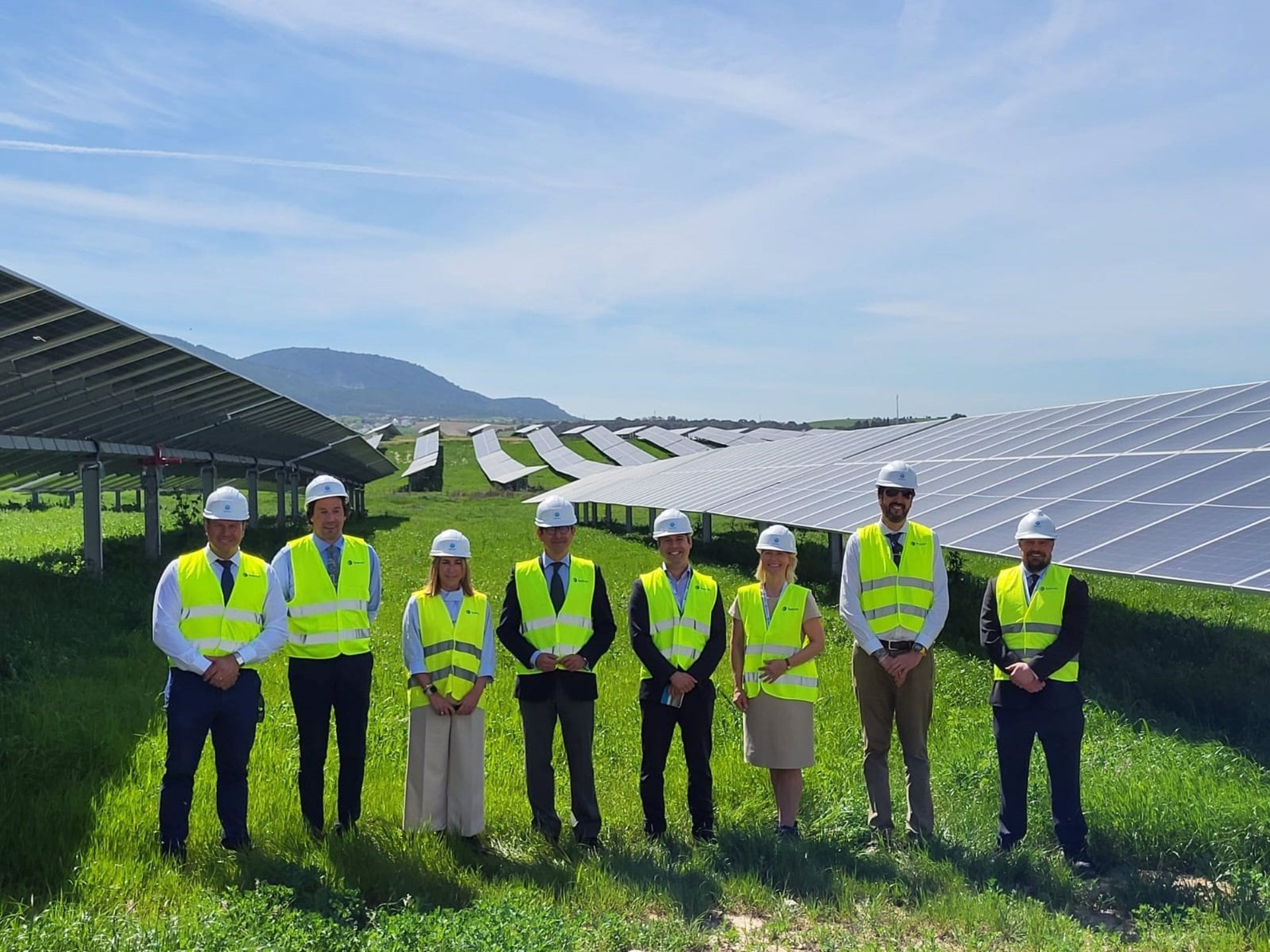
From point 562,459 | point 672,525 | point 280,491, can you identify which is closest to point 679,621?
point 672,525

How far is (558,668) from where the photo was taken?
5859 mm

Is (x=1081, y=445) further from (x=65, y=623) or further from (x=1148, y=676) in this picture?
(x=65, y=623)

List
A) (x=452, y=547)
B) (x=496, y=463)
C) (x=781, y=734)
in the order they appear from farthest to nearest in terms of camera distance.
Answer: (x=496, y=463) < (x=781, y=734) < (x=452, y=547)

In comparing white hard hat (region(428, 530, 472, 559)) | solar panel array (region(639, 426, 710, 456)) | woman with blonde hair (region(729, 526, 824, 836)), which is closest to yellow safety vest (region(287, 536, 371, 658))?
white hard hat (region(428, 530, 472, 559))

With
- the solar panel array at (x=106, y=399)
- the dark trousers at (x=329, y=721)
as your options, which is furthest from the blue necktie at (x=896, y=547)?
Result: the solar panel array at (x=106, y=399)

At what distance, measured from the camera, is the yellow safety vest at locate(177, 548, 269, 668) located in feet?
17.5

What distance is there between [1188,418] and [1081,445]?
172 cm

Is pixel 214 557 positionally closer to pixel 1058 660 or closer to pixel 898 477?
pixel 898 477

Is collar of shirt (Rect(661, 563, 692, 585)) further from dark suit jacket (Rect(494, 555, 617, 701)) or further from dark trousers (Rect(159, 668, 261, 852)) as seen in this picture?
dark trousers (Rect(159, 668, 261, 852))

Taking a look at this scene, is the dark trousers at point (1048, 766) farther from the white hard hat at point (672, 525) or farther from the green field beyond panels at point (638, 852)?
the white hard hat at point (672, 525)

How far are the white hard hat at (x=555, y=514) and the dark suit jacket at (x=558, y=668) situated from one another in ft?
1.13

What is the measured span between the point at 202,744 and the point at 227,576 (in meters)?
0.96

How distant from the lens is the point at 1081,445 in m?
15.0

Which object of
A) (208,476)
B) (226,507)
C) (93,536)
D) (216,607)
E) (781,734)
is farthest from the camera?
(208,476)
